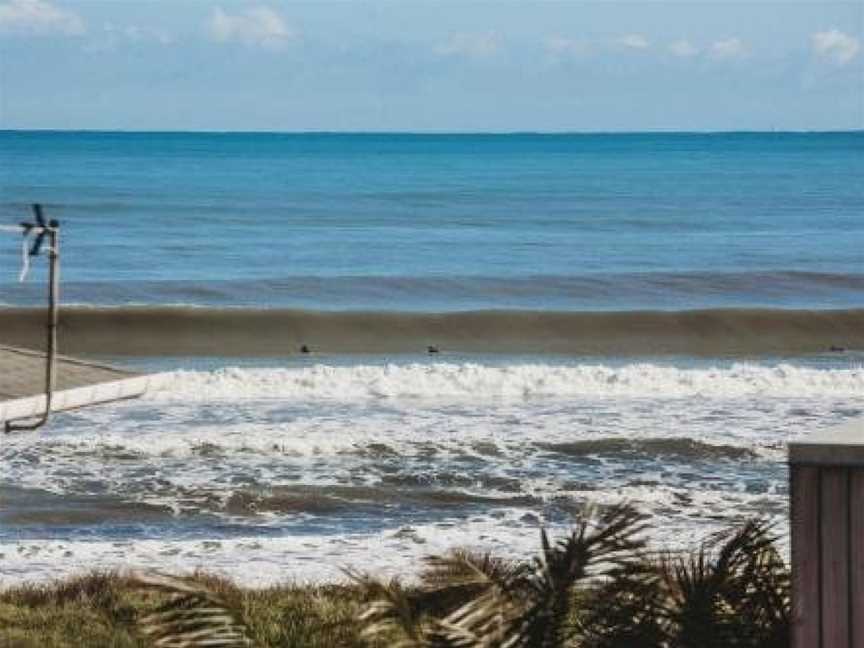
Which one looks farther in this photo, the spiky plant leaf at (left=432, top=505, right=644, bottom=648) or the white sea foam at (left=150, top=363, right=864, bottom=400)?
the white sea foam at (left=150, top=363, right=864, bottom=400)

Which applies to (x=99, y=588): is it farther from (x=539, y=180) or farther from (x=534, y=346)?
(x=539, y=180)

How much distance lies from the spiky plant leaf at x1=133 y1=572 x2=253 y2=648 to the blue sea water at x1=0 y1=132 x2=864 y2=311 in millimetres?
29908

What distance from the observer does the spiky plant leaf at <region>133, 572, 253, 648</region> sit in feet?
24.0

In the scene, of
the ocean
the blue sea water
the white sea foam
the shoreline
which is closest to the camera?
the ocean

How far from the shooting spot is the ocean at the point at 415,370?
16.3 metres

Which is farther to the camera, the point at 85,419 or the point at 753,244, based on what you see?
the point at 753,244

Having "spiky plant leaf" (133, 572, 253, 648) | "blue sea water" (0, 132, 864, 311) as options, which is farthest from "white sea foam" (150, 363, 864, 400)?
"spiky plant leaf" (133, 572, 253, 648)

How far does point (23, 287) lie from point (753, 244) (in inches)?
777

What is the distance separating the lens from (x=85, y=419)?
71.6 ft

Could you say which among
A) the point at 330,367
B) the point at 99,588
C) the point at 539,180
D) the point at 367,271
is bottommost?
the point at 99,588

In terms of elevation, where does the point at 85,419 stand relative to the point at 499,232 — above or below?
below

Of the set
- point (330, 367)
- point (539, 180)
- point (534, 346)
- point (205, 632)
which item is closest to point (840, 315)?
point (534, 346)

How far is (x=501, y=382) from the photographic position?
25844 millimetres

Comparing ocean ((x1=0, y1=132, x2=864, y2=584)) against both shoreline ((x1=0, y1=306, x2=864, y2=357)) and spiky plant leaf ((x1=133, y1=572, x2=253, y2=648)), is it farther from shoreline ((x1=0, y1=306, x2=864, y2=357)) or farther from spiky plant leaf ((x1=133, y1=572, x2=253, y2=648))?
spiky plant leaf ((x1=133, y1=572, x2=253, y2=648))
